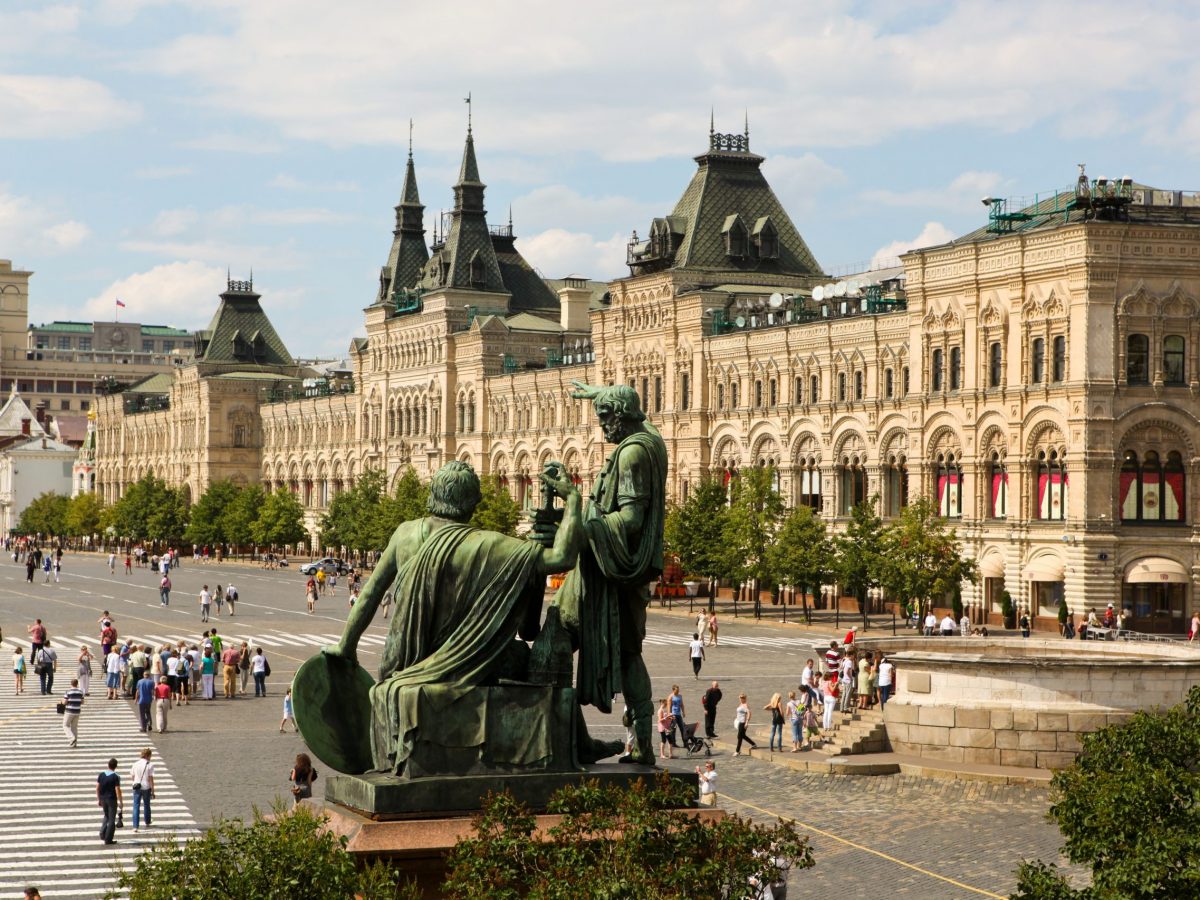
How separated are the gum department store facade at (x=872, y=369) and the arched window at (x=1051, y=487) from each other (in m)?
0.09

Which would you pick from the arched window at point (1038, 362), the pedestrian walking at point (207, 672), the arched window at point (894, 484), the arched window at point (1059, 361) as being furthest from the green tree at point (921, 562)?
the pedestrian walking at point (207, 672)

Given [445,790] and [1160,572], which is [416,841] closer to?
[445,790]

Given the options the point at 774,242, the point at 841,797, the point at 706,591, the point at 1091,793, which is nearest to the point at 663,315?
the point at 774,242

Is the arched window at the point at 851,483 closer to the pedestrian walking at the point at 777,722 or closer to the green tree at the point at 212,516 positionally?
the pedestrian walking at the point at 777,722

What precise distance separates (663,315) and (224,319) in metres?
82.1

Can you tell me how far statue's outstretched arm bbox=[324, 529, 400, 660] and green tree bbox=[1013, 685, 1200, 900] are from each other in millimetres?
5666

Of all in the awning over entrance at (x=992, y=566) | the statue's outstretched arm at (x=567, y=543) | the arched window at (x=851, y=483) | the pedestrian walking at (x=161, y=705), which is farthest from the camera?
the arched window at (x=851, y=483)


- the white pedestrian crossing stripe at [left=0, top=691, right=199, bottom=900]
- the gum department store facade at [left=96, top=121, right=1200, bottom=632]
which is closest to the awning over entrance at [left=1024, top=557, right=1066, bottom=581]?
the gum department store facade at [left=96, top=121, right=1200, bottom=632]

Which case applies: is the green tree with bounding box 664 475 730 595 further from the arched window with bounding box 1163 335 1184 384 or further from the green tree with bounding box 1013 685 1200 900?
the green tree with bounding box 1013 685 1200 900

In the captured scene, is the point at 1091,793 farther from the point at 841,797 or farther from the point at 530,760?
the point at 841,797

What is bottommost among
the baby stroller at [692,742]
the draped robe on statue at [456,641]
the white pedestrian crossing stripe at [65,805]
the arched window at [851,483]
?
the white pedestrian crossing stripe at [65,805]

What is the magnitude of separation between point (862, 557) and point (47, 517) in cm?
13134

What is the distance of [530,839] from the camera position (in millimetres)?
11406

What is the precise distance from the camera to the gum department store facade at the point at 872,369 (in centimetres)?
6519
